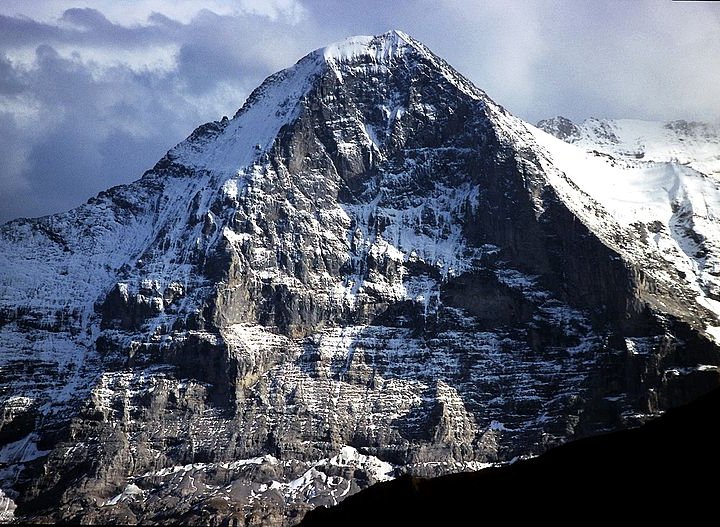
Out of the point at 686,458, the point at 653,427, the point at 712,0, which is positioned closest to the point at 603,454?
the point at 653,427

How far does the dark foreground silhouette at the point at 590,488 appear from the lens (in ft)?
293

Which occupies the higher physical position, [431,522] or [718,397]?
[718,397]

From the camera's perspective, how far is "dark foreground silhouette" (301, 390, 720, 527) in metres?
89.4

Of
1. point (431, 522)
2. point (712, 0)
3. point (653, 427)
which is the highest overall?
point (712, 0)

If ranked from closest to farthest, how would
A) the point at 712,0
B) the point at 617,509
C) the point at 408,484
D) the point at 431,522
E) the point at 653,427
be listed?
the point at 712,0 < the point at 617,509 < the point at 653,427 < the point at 431,522 < the point at 408,484

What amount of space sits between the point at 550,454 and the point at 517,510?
898 cm

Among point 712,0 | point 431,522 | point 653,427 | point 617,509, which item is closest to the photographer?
point 712,0

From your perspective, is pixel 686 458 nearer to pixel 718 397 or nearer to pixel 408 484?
pixel 718 397

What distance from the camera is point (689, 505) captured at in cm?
8681

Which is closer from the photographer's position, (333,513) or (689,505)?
(689,505)

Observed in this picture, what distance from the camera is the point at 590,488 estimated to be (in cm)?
9781

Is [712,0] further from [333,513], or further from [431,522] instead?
[333,513]

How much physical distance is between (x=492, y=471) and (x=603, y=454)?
600 inches

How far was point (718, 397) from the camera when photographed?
3853 inches
